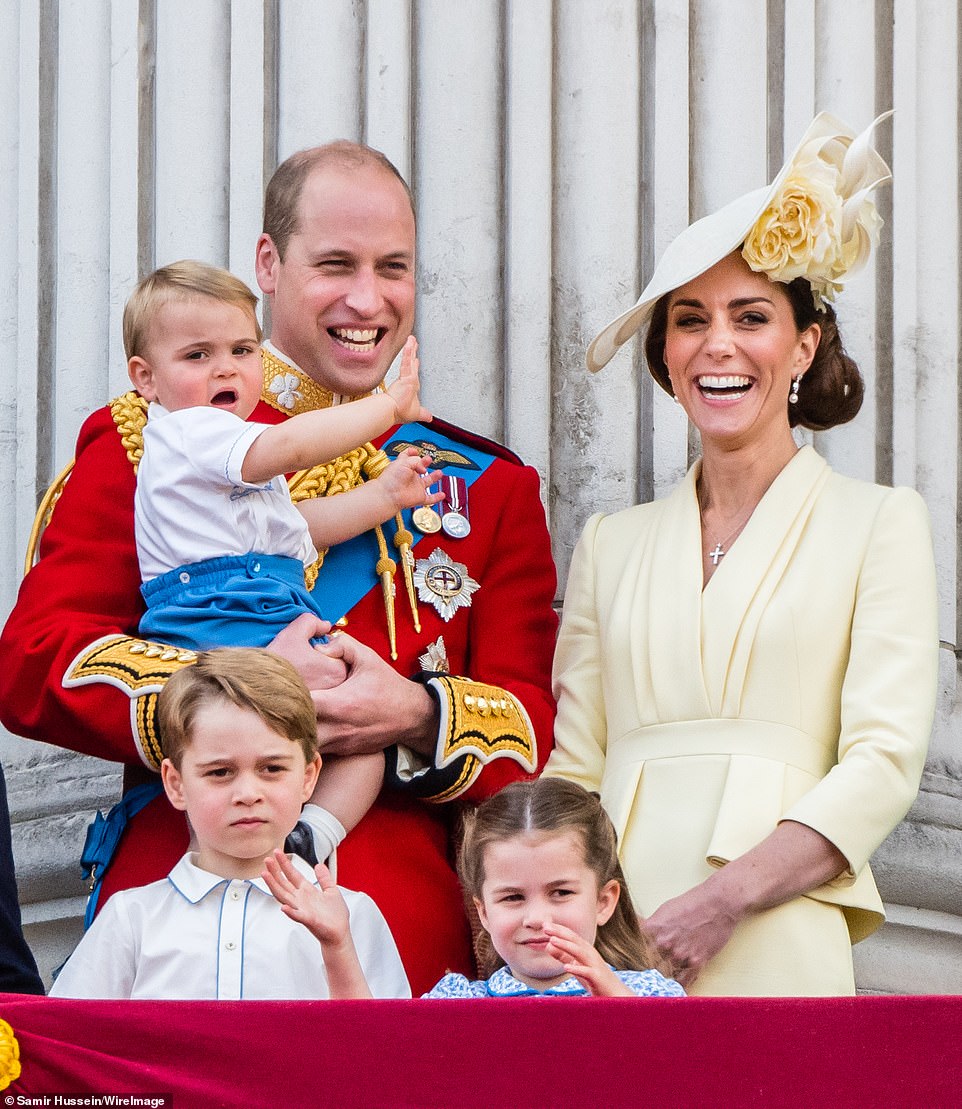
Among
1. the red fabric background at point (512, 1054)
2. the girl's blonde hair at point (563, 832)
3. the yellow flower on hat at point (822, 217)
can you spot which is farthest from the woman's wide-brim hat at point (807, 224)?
the red fabric background at point (512, 1054)

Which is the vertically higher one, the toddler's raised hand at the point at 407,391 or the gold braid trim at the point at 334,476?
the toddler's raised hand at the point at 407,391

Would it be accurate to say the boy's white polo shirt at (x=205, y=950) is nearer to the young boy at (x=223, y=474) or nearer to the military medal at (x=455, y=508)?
the young boy at (x=223, y=474)

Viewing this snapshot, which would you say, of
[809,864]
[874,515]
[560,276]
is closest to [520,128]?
[560,276]

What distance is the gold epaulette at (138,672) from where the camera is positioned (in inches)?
118

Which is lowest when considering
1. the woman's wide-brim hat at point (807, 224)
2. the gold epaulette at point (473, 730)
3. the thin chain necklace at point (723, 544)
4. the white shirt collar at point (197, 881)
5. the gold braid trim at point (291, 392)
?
the white shirt collar at point (197, 881)

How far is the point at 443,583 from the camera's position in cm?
343

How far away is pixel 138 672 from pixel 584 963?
Result: 0.80 m

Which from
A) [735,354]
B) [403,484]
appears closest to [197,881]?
[403,484]

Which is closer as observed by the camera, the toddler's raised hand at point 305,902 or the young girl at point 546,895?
the toddler's raised hand at point 305,902

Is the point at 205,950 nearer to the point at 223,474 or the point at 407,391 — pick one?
the point at 223,474

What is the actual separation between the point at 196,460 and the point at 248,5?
1360 mm

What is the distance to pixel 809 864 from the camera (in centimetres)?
308

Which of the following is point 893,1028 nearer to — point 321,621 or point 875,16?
point 321,621

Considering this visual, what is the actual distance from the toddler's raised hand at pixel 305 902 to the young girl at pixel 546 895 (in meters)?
0.19
